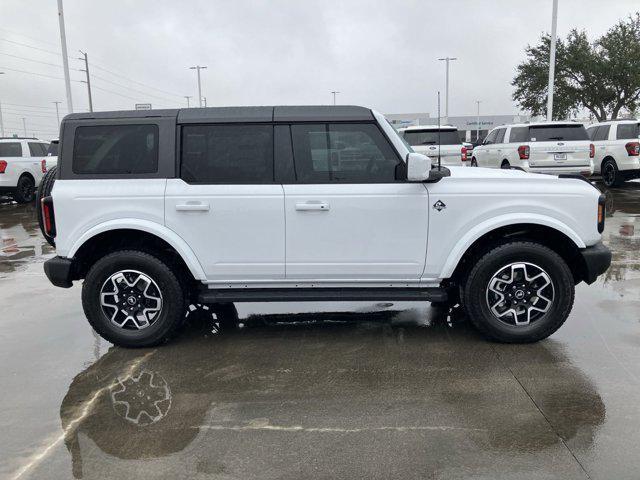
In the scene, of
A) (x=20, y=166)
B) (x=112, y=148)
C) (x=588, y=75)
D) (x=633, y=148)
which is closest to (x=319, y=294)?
(x=112, y=148)

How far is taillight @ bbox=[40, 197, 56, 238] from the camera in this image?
4.56 metres

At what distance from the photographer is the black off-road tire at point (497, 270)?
4422 millimetres

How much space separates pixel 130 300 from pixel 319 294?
1.57 metres

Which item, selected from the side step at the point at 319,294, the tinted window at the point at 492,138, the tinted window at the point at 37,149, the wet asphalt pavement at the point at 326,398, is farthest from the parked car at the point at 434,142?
the tinted window at the point at 37,149

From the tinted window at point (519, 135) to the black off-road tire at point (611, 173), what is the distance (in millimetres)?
3436

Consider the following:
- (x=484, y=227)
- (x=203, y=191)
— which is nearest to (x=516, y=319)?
(x=484, y=227)

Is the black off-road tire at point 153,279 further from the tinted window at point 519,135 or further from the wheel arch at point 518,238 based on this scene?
the tinted window at point 519,135

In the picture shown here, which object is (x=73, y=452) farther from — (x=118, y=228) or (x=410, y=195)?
(x=410, y=195)

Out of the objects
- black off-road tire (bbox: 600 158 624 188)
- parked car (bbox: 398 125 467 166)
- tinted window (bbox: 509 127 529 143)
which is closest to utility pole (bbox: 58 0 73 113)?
parked car (bbox: 398 125 467 166)

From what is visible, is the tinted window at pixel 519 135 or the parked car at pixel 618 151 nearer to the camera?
the tinted window at pixel 519 135

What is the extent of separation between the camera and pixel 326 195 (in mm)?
4430

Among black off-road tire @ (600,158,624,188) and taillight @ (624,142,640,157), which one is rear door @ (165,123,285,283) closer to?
taillight @ (624,142,640,157)

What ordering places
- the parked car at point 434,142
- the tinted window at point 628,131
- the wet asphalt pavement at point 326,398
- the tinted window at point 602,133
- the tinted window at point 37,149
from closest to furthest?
the wet asphalt pavement at point 326,398 → the parked car at point 434,142 → the tinted window at point 628,131 → the tinted window at point 602,133 → the tinted window at point 37,149

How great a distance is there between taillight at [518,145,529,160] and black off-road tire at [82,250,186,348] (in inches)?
445
